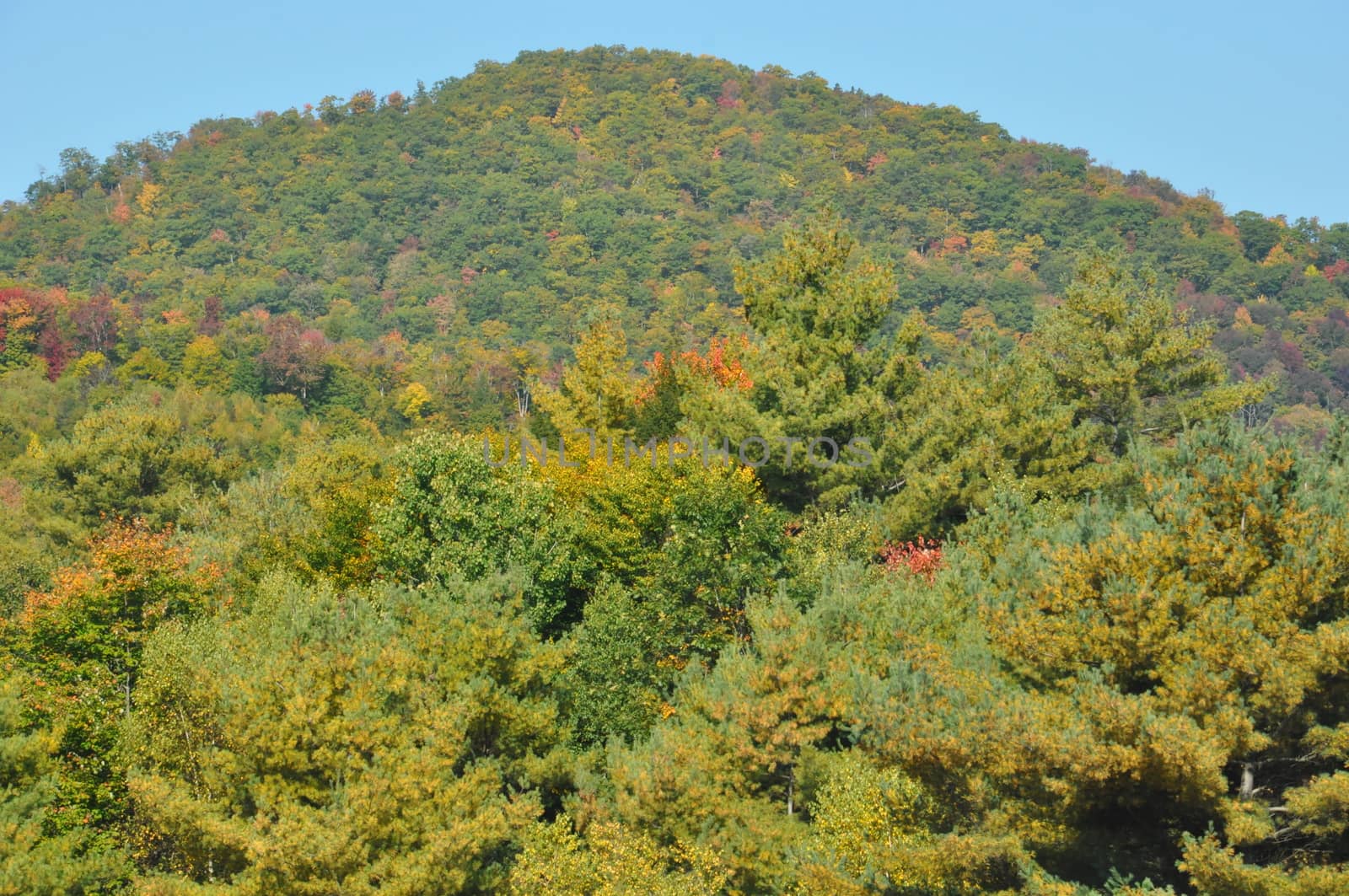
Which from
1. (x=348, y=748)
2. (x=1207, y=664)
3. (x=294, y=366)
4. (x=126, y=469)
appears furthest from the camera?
(x=294, y=366)

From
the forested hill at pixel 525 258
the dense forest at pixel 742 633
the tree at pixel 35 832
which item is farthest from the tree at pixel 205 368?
the tree at pixel 35 832

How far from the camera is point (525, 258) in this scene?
168125mm

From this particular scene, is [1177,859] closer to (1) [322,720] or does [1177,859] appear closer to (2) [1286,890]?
(2) [1286,890]

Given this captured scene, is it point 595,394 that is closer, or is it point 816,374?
point 816,374

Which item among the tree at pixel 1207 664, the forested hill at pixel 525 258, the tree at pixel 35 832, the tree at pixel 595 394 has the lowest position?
the tree at pixel 35 832

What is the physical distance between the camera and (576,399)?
5306 centimetres

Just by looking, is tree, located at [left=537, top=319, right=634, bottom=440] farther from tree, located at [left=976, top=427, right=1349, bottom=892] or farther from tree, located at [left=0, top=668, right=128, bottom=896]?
tree, located at [left=976, top=427, right=1349, bottom=892]

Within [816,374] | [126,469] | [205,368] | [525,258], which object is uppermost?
[525,258]

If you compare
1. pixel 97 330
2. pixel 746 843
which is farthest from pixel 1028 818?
pixel 97 330

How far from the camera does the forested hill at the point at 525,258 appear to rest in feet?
363

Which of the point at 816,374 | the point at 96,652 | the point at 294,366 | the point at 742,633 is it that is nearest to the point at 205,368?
the point at 294,366

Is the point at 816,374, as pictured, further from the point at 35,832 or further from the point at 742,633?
the point at 35,832

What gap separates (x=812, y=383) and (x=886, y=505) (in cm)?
425

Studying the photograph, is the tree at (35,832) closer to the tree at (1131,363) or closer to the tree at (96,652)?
the tree at (96,652)
